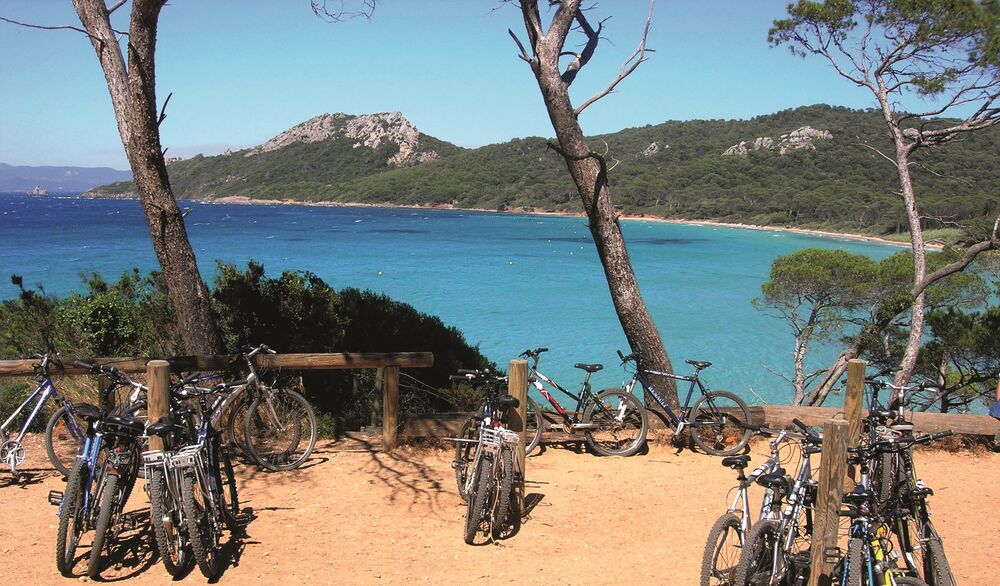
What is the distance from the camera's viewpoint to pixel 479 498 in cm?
456

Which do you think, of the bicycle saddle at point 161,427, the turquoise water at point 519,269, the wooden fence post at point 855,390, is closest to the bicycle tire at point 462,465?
the bicycle saddle at point 161,427

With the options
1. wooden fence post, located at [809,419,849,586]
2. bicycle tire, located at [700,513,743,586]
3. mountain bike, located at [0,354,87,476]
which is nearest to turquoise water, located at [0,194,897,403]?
mountain bike, located at [0,354,87,476]

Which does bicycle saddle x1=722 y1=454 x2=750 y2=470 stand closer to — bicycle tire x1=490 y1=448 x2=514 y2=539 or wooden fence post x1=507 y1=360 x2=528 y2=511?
bicycle tire x1=490 y1=448 x2=514 y2=539

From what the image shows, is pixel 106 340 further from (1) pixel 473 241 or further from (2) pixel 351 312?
(1) pixel 473 241

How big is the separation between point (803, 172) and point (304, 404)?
92.4 m

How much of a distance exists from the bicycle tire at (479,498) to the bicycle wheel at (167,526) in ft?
5.13

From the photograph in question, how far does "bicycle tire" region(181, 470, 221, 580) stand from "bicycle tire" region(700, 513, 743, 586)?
8.19 feet

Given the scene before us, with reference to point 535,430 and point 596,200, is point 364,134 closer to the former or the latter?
point 596,200

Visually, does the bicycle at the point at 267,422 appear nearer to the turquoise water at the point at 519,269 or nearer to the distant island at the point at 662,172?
Answer: the turquoise water at the point at 519,269

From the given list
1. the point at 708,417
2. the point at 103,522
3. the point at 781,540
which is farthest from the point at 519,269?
the point at 781,540

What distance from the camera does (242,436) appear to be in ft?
20.0

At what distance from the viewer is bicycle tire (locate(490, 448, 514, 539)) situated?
464 cm

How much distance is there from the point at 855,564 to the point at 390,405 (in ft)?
12.7

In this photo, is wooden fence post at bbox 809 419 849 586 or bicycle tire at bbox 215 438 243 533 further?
bicycle tire at bbox 215 438 243 533
